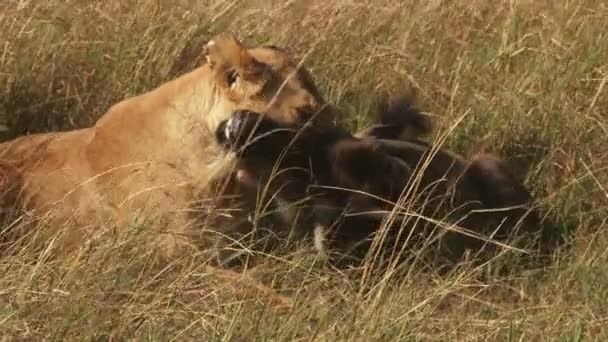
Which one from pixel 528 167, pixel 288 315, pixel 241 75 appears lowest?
pixel 528 167

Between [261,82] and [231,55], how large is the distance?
115 millimetres

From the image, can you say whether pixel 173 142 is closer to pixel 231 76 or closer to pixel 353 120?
pixel 231 76

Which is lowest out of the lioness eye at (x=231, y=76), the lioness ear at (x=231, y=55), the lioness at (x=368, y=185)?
the lioness at (x=368, y=185)

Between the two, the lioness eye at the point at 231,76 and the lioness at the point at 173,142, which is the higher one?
the lioness eye at the point at 231,76

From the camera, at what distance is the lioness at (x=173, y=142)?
404 cm

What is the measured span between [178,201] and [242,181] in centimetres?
22

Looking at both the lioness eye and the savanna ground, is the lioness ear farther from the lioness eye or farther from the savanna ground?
the savanna ground

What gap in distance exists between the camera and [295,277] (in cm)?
382

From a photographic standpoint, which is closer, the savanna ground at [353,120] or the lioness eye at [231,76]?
the savanna ground at [353,120]

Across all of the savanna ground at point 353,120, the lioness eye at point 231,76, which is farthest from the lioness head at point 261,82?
the savanna ground at point 353,120

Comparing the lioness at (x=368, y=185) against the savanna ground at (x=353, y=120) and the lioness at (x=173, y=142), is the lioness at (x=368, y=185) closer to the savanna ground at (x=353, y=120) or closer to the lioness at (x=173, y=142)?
the lioness at (x=173, y=142)

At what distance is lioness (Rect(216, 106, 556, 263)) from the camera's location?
163 inches

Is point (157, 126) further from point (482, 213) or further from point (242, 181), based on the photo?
point (482, 213)

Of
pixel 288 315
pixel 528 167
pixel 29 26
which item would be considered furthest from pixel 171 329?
pixel 29 26
